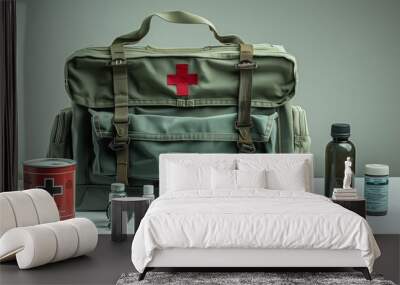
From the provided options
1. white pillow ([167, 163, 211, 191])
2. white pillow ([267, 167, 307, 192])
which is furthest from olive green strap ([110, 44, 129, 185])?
white pillow ([267, 167, 307, 192])

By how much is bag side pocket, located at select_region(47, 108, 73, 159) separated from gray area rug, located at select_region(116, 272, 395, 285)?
141cm

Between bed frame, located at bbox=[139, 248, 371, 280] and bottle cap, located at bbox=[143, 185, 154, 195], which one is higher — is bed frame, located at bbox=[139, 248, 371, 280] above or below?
below

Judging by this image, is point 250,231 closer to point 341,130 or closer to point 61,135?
point 341,130

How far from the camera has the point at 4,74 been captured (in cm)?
404

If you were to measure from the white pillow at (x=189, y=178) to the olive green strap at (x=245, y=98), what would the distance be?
470 mm

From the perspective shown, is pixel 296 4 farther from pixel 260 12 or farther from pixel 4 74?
pixel 4 74

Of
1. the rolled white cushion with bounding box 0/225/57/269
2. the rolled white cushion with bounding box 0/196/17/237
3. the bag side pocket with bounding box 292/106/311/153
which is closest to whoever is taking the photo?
the rolled white cushion with bounding box 0/225/57/269

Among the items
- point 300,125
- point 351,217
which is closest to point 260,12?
point 300,125

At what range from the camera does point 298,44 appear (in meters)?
5.51

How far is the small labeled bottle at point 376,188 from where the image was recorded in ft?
13.4

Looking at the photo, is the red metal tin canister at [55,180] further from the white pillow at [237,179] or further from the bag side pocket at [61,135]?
the white pillow at [237,179]

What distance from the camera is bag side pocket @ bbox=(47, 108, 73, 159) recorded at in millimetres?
4195

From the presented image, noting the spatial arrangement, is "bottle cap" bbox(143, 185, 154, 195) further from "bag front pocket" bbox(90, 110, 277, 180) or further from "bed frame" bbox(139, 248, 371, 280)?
"bed frame" bbox(139, 248, 371, 280)

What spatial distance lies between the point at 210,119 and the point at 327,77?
1.69 metres
